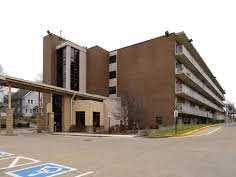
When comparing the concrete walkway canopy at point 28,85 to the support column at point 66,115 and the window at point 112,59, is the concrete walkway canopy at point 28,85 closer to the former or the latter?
the support column at point 66,115

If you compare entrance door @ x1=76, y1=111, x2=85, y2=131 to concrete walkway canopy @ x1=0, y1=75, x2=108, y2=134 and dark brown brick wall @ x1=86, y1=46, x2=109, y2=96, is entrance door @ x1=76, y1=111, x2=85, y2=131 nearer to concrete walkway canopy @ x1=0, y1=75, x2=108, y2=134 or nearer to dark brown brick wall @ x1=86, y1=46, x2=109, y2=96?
concrete walkway canopy @ x1=0, y1=75, x2=108, y2=134

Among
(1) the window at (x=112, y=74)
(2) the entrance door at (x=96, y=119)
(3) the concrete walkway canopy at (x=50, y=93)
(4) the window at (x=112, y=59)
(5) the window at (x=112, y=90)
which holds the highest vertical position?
(4) the window at (x=112, y=59)

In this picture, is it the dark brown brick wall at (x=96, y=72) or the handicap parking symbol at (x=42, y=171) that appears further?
the dark brown brick wall at (x=96, y=72)

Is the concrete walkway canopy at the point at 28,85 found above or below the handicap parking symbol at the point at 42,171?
above

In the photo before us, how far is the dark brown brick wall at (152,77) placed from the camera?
50062 mm

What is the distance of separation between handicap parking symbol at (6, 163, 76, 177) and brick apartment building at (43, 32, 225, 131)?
118ft

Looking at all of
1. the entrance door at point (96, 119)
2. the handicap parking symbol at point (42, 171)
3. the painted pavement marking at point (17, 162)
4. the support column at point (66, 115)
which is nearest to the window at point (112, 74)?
the entrance door at point (96, 119)

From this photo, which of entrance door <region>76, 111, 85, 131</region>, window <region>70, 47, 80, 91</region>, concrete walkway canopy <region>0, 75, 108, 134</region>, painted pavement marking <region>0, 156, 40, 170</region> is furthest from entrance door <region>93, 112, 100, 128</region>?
painted pavement marking <region>0, 156, 40, 170</region>

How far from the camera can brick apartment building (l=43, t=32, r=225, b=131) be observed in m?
50.5

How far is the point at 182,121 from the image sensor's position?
56125 millimetres

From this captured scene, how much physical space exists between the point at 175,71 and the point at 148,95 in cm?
564

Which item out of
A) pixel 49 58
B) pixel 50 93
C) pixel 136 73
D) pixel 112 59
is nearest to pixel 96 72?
pixel 112 59

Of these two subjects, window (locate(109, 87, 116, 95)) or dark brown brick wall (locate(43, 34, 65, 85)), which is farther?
window (locate(109, 87, 116, 95))

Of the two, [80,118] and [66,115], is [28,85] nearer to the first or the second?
[66,115]
